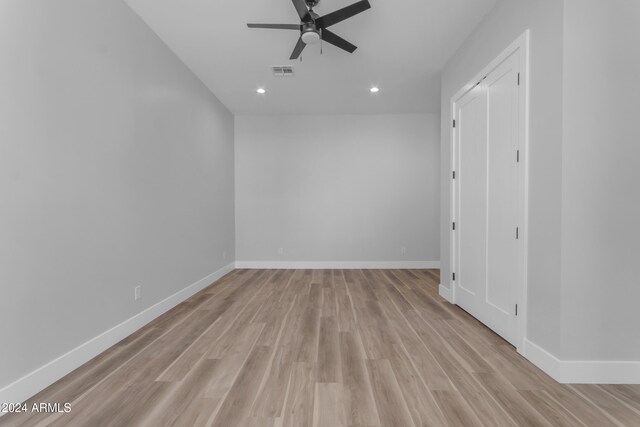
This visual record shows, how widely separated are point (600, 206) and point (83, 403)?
3.16m

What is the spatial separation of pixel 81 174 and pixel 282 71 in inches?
104

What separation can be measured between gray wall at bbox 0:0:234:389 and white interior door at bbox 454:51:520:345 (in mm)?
3133

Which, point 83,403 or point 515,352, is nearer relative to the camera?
point 83,403

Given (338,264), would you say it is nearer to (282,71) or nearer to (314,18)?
(282,71)

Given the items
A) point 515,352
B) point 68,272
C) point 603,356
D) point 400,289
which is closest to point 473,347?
point 515,352

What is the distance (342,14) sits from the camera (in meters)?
2.40

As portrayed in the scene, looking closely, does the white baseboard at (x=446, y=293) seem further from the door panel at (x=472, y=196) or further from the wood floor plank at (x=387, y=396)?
the wood floor plank at (x=387, y=396)

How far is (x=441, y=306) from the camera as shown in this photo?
3.39 meters

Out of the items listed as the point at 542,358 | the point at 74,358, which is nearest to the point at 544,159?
the point at 542,358

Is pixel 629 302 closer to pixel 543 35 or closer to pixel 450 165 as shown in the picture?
pixel 543 35

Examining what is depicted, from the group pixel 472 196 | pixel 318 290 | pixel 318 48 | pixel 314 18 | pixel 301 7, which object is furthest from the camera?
pixel 318 290

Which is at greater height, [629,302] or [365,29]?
[365,29]

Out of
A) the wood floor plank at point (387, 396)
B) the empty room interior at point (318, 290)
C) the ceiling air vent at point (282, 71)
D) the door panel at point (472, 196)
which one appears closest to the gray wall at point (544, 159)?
the empty room interior at point (318, 290)

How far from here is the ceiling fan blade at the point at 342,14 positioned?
2313 millimetres
